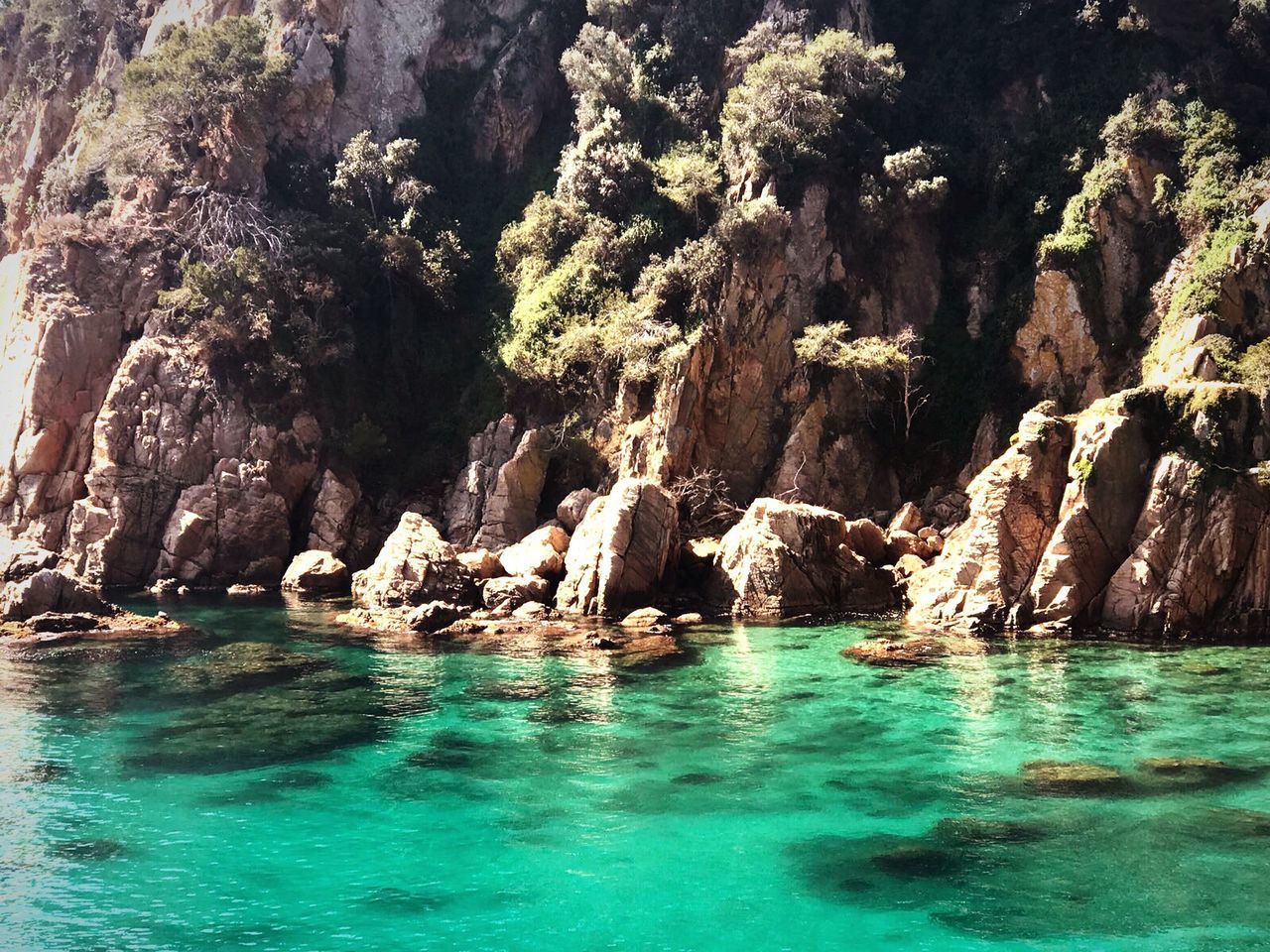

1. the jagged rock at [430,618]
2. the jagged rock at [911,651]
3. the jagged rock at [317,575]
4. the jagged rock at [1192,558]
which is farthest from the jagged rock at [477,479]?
the jagged rock at [1192,558]

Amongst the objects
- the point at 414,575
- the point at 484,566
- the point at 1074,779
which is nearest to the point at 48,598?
the point at 414,575

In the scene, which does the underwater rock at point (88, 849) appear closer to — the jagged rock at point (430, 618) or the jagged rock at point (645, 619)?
the jagged rock at point (430, 618)

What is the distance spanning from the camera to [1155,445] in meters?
27.1

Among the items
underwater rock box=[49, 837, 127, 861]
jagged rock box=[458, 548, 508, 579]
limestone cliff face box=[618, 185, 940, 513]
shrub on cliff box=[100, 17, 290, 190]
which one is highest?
shrub on cliff box=[100, 17, 290, 190]

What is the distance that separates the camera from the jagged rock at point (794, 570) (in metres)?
31.2

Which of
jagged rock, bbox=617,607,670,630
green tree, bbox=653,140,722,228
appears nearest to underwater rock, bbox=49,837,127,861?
jagged rock, bbox=617,607,670,630

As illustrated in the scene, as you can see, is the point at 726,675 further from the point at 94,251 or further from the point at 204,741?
the point at 94,251

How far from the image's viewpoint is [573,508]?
3697cm

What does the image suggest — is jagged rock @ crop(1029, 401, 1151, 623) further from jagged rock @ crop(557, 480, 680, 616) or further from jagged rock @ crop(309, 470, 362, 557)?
jagged rock @ crop(309, 470, 362, 557)

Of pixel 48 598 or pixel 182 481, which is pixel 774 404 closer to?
pixel 182 481

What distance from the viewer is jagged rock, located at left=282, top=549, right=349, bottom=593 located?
37969 millimetres

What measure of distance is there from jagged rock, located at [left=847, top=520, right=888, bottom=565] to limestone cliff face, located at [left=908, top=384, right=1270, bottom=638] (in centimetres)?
482

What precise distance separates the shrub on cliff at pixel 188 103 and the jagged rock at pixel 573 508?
1048 inches

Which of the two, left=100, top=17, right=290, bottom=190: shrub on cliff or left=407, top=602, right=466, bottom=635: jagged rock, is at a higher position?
left=100, top=17, right=290, bottom=190: shrub on cliff
